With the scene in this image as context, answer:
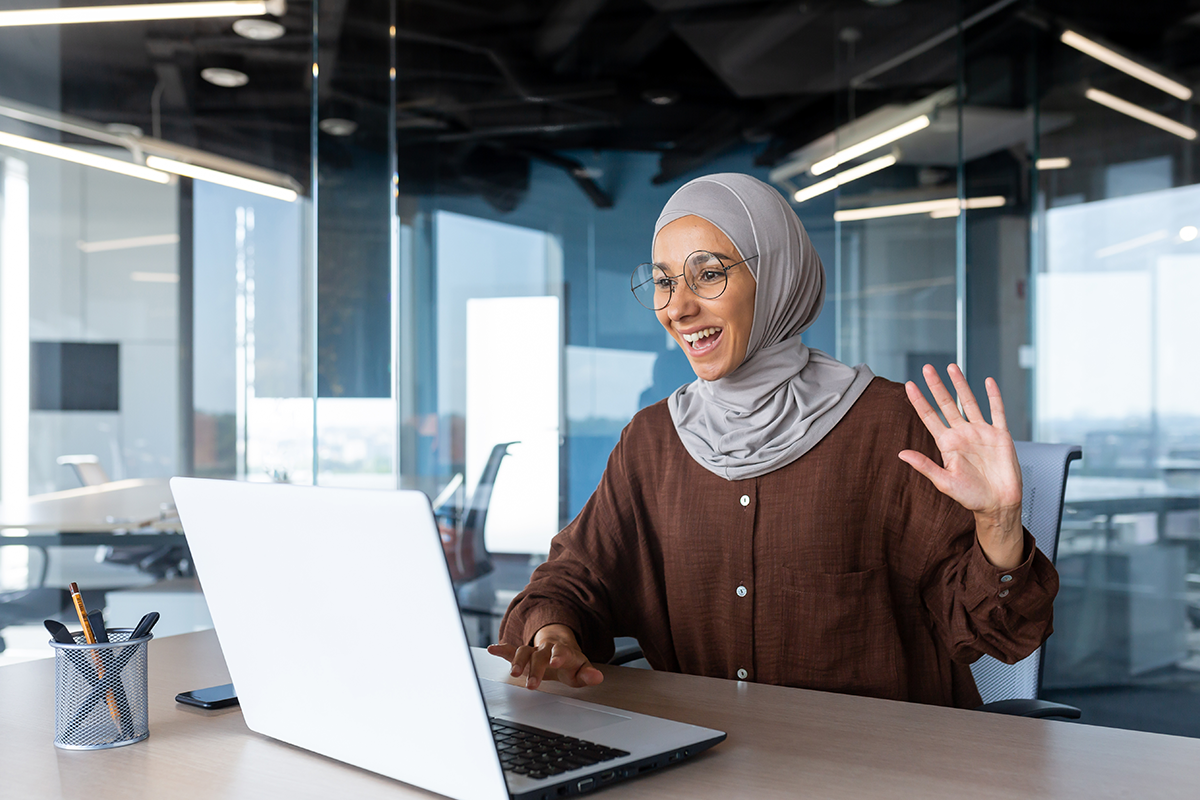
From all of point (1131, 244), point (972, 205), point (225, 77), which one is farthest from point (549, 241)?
point (1131, 244)

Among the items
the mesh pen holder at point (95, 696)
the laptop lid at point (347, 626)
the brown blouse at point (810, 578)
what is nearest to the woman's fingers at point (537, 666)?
the brown blouse at point (810, 578)

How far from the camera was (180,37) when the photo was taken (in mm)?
3676

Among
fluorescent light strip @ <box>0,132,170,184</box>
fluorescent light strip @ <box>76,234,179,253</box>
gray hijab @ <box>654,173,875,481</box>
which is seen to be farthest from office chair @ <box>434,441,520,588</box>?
gray hijab @ <box>654,173,875,481</box>

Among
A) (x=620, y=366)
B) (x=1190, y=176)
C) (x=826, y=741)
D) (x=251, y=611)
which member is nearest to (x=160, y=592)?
(x=620, y=366)

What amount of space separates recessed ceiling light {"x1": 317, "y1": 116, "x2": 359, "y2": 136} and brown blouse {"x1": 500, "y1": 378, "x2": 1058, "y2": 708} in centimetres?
259

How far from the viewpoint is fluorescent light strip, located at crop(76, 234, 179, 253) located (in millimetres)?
3479

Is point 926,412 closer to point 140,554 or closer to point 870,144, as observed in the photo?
A: point 870,144

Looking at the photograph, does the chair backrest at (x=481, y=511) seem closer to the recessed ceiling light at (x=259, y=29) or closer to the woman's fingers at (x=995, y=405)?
the recessed ceiling light at (x=259, y=29)

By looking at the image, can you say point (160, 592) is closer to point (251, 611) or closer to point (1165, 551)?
point (251, 611)

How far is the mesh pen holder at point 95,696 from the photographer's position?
894 millimetres

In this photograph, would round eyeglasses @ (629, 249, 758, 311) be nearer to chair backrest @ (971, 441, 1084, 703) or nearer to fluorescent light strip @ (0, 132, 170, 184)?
chair backrest @ (971, 441, 1084, 703)

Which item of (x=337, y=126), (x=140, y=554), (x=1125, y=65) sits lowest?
(x=140, y=554)

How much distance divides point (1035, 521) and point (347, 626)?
114 centimetres

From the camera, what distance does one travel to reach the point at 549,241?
4.14 metres
